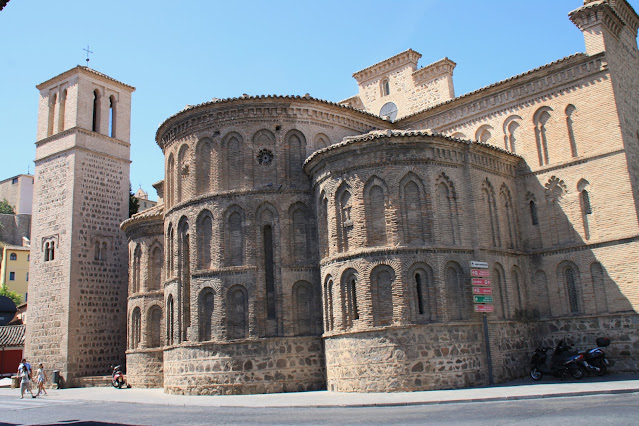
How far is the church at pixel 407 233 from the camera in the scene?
16.6 m

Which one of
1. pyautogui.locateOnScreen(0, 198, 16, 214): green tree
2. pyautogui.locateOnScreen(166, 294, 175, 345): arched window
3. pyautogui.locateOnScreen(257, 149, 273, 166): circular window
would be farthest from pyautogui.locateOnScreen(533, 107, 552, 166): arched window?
pyautogui.locateOnScreen(0, 198, 16, 214): green tree

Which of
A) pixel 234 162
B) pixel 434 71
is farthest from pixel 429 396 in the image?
pixel 434 71

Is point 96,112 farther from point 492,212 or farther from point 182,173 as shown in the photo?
point 492,212

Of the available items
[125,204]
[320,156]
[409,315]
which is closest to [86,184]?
[125,204]

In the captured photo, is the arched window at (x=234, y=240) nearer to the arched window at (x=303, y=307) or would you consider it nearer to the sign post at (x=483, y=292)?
→ the arched window at (x=303, y=307)

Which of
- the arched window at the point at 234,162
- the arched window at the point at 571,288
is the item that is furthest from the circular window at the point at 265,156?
the arched window at the point at 571,288

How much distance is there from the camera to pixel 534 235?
19797 millimetres

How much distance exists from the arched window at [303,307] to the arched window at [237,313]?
1637mm

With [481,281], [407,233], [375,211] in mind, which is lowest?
[481,281]

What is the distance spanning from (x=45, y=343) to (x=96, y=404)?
12.1m

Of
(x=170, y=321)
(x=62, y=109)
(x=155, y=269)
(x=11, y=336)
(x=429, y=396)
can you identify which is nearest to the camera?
(x=429, y=396)

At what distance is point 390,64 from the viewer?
28.6 metres

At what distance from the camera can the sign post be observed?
16609 millimetres

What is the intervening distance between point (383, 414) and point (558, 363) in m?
7.67
